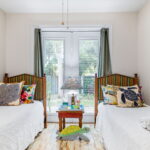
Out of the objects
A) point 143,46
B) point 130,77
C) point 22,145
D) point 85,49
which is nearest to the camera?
point 22,145

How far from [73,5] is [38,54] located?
49.1 inches

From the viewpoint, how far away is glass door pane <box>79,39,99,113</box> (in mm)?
4035

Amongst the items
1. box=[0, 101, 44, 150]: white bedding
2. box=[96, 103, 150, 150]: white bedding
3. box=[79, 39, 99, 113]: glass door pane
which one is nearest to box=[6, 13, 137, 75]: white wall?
box=[79, 39, 99, 113]: glass door pane

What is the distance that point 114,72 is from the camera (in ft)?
12.6

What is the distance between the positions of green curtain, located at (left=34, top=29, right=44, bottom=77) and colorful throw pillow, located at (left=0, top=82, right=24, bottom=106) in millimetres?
739

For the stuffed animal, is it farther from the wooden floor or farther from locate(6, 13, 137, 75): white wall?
locate(6, 13, 137, 75): white wall

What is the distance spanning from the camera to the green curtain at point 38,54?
3.83 m

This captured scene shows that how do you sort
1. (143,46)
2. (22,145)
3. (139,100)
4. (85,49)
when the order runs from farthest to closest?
(85,49)
(143,46)
(139,100)
(22,145)

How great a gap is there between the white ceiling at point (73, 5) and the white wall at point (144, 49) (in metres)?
0.22

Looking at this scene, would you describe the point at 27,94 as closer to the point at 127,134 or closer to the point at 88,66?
the point at 88,66

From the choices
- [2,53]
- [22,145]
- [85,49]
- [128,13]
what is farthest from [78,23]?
[22,145]

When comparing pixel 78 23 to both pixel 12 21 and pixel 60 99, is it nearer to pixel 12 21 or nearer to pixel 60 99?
pixel 12 21

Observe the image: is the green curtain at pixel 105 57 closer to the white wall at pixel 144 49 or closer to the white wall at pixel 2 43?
the white wall at pixel 144 49

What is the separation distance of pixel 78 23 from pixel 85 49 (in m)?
0.59
